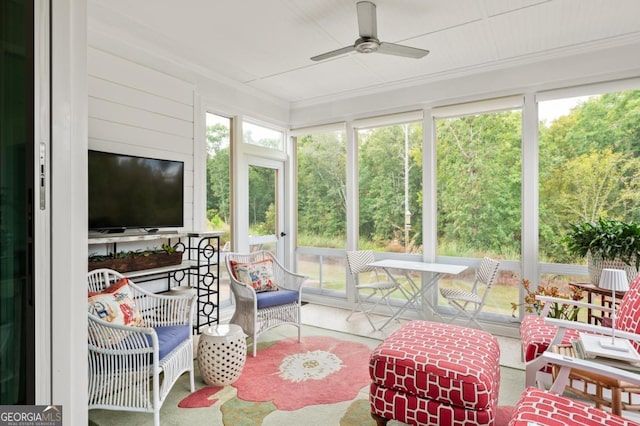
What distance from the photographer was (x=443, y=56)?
3.65m

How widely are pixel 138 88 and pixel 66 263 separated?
235 centimetres

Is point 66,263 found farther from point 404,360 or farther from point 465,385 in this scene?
point 465,385

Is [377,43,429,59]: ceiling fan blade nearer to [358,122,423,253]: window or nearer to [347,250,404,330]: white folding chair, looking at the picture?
[358,122,423,253]: window

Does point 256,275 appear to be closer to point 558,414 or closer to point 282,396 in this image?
point 282,396

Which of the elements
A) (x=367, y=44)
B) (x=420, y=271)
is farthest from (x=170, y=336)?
(x=420, y=271)

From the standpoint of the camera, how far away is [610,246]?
116 inches

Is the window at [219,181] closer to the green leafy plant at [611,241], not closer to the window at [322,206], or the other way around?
the window at [322,206]

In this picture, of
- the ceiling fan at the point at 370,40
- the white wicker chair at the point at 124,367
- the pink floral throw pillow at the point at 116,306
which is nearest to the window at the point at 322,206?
the ceiling fan at the point at 370,40

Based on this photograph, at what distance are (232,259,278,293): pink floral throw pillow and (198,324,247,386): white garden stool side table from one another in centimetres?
86

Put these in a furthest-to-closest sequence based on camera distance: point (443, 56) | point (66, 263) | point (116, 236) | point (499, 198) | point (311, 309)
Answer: point (311, 309)
point (499, 198)
point (443, 56)
point (116, 236)
point (66, 263)

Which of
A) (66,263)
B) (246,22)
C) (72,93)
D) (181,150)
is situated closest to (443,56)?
(246,22)

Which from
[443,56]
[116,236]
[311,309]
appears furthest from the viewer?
[311,309]

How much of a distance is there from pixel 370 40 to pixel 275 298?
2.31 meters

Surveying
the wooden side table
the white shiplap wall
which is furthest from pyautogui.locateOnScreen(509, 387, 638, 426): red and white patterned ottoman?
the white shiplap wall
